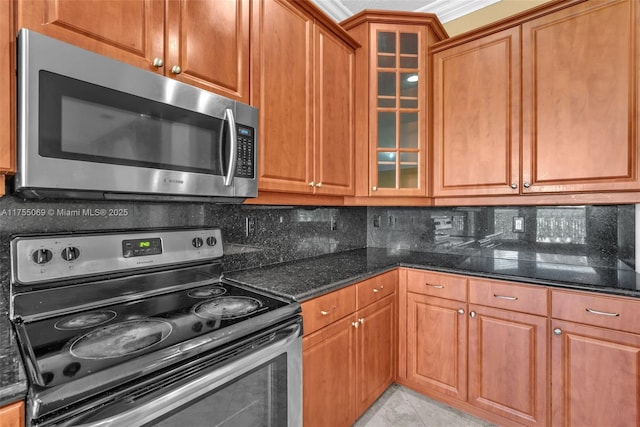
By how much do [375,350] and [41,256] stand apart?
1600 mm

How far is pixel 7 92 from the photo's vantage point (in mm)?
800

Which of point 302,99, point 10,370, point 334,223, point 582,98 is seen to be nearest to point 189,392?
point 10,370

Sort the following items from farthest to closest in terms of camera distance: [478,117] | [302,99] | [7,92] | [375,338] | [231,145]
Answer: [478,117], [375,338], [302,99], [231,145], [7,92]

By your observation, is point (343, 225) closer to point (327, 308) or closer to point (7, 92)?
point (327, 308)

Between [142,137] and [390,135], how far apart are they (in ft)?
5.03

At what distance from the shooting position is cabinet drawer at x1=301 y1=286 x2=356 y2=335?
1305 millimetres

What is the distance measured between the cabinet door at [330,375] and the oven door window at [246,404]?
0.67 feet

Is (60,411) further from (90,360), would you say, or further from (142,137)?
(142,137)

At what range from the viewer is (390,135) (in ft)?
6.86

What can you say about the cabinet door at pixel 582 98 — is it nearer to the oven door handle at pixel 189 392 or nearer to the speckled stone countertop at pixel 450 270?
the speckled stone countertop at pixel 450 270

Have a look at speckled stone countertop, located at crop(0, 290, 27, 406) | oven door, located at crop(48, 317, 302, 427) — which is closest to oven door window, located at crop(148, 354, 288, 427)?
oven door, located at crop(48, 317, 302, 427)

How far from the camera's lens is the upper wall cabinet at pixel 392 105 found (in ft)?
6.71

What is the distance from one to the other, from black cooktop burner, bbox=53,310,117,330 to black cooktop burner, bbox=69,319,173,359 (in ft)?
0.23

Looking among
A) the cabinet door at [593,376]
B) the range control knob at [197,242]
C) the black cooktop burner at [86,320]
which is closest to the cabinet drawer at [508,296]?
the cabinet door at [593,376]
